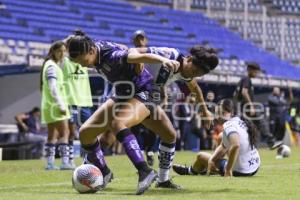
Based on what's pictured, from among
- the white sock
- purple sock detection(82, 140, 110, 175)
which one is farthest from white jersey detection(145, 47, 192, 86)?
purple sock detection(82, 140, 110, 175)

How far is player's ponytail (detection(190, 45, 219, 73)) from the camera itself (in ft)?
24.0

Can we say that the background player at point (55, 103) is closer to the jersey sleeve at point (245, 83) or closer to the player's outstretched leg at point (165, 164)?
the player's outstretched leg at point (165, 164)

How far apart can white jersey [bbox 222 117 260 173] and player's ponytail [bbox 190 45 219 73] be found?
6.45ft

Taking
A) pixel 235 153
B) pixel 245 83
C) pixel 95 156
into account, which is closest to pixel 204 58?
pixel 95 156

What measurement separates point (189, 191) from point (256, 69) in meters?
6.91

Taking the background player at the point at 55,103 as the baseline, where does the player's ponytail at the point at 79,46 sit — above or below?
above

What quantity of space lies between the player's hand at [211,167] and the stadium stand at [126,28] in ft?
40.7

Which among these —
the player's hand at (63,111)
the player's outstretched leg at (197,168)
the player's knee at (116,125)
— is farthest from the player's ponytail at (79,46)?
the player's hand at (63,111)

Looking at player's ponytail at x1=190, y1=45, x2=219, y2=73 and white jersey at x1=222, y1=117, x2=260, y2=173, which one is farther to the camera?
white jersey at x1=222, y1=117, x2=260, y2=173

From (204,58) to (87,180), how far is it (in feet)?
5.12

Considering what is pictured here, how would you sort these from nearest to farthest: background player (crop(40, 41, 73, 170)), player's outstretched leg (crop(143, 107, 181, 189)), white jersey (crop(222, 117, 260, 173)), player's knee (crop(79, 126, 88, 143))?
1. player's knee (crop(79, 126, 88, 143))
2. player's outstretched leg (crop(143, 107, 181, 189))
3. white jersey (crop(222, 117, 260, 173))
4. background player (crop(40, 41, 73, 170))

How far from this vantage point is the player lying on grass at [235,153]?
Answer: 9.11 m

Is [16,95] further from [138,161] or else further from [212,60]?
[138,161]

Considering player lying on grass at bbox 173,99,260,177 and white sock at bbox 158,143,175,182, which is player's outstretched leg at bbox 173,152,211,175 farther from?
white sock at bbox 158,143,175,182
